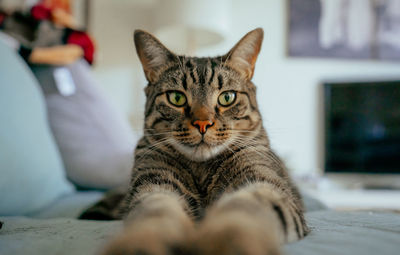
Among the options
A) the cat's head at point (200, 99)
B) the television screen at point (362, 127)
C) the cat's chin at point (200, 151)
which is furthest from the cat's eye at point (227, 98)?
the television screen at point (362, 127)

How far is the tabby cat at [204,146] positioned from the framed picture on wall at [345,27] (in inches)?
69.6

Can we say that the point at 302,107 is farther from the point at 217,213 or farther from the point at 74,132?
the point at 217,213

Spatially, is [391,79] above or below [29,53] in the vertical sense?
below

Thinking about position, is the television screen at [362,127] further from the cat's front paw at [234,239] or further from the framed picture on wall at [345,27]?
the cat's front paw at [234,239]

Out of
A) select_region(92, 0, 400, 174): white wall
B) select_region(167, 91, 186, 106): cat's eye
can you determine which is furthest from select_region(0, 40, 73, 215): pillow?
select_region(92, 0, 400, 174): white wall

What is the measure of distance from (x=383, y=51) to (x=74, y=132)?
2.38 metres

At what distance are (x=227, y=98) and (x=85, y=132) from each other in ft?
2.50

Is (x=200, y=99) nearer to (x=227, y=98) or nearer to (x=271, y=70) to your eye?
(x=227, y=98)

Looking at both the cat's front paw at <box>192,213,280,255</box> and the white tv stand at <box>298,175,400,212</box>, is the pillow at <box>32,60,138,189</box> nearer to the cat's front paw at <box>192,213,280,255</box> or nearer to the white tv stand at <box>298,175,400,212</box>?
the cat's front paw at <box>192,213,280,255</box>

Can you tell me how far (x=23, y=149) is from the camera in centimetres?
81

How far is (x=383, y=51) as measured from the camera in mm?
2322

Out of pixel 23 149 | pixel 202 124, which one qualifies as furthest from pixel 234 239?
pixel 23 149

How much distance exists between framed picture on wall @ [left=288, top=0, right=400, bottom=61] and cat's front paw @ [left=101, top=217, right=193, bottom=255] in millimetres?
2265

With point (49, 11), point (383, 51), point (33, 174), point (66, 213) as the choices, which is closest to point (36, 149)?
point (33, 174)
